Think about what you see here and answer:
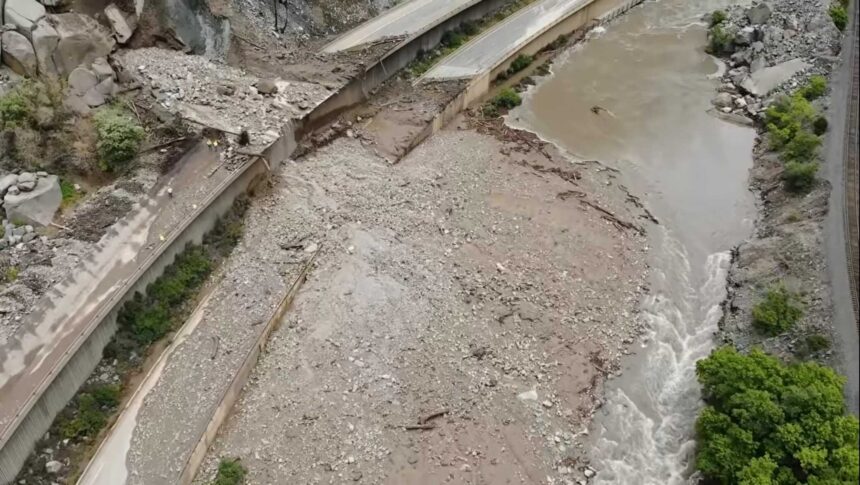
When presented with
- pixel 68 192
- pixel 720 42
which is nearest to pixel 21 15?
pixel 68 192

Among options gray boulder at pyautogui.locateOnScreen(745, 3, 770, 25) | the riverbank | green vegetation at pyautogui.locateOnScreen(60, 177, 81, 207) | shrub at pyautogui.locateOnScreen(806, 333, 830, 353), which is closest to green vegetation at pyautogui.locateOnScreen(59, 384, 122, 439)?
green vegetation at pyautogui.locateOnScreen(60, 177, 81, 207)

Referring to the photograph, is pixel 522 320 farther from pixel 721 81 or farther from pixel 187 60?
pixel 721 81

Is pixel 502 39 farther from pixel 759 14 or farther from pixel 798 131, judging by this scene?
pixel 798 131

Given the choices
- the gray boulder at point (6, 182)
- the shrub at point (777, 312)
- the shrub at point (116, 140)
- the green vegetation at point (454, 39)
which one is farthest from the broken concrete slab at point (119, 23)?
the shrub at point (777, 312)

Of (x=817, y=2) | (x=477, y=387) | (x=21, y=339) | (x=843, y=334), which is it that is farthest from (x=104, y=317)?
(x=817, y=2)

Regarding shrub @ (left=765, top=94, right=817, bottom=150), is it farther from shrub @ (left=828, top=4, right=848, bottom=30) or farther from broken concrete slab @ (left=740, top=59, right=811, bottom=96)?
shrub @ (left=828, top=4, right=848, bottom=30)
